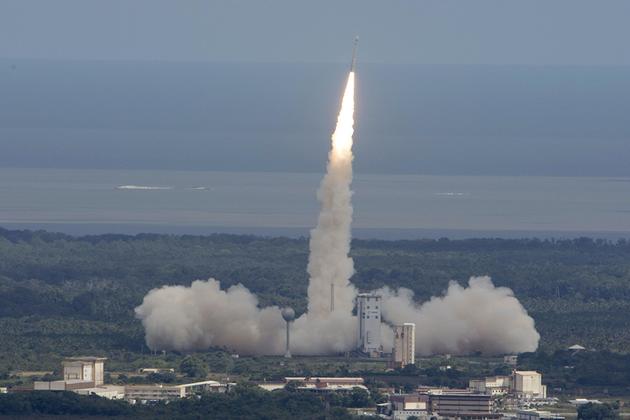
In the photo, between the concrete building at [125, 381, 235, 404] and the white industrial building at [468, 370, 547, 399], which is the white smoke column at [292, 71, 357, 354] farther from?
the concrete building at [125, 381, 235, 404]

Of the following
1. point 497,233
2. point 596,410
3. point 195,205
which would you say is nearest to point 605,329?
point 596,410

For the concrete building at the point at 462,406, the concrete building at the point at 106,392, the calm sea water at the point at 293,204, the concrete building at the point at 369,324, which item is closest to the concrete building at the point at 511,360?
the concrete building at the point at 369,324

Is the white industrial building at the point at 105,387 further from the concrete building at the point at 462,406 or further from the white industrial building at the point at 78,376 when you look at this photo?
the concrete building at the point at 462,406

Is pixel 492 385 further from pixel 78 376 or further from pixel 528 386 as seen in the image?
pixel 78 376

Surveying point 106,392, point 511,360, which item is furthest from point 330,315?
point 106,392

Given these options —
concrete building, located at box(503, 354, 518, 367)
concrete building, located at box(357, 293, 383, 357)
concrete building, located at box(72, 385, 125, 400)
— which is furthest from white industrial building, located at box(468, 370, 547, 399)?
concrete building, located at box(72, 385, 125, 400)

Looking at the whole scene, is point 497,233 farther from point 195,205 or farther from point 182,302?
point 182,302
